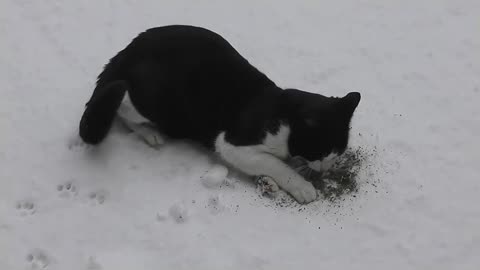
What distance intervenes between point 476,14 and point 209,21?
243cm

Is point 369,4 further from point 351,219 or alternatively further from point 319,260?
point 319,260

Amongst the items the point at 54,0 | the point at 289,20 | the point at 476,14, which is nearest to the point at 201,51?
the point at 289,20

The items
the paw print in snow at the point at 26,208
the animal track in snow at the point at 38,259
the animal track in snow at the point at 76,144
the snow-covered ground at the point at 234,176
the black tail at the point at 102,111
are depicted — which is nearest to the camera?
the animal track in snow at the point at 38,259

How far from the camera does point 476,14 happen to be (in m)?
4.97

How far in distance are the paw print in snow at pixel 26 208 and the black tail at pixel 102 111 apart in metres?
0.50

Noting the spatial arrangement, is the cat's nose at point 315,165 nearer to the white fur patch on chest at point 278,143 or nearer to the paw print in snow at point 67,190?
the white fur patch on chest at point 278,143

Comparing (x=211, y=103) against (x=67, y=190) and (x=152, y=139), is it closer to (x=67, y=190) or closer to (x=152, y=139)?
(x=152, y=139)

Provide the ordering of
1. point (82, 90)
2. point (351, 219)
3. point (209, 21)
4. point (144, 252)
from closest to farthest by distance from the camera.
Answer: point (144, 252) → point (351, 219) → point (82, 90) → point (209, 21)

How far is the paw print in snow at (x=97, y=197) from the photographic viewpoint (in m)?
3.19

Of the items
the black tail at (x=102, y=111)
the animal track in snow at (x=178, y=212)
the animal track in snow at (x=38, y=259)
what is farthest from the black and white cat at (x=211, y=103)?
the animal track in snow at (x=38, y=259)

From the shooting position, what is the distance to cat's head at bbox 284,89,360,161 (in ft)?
9.89

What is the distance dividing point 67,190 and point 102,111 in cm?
51

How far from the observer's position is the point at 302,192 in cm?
323

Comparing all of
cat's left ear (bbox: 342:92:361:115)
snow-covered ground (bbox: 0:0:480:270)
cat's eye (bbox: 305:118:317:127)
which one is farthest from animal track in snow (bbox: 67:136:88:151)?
cat's left ear (bbox: 342:92:361:115)
